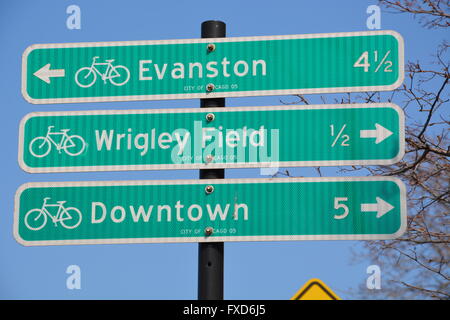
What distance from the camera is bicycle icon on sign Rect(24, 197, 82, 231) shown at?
→ 19.7 ft

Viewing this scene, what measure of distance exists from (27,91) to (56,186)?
0.89 m

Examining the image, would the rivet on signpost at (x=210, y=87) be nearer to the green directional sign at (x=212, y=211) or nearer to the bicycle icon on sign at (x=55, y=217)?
the green directional sign at (x=212, y=211)

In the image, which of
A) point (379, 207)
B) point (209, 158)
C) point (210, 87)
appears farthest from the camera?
point (210, 87)

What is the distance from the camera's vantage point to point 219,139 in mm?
5961

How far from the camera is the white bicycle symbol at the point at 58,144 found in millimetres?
6137

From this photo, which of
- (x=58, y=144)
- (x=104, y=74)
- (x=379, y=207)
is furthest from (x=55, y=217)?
(x=379, y=207)

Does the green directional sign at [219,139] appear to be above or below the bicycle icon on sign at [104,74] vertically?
below

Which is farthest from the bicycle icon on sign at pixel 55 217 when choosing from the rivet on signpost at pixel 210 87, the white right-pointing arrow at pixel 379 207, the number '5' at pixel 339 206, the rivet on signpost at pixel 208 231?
the white right-pointing arrow at pixel 379 207

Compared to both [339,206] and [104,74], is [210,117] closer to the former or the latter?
[104,74]

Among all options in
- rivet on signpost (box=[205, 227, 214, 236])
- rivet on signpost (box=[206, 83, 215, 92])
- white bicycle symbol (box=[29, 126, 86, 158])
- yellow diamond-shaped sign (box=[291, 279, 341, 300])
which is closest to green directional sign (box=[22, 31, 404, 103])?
rivet on signpost (box=[206, 83, 215, 92])

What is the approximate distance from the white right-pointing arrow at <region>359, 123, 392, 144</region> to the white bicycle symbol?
2.22m

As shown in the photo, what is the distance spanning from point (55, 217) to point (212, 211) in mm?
1269

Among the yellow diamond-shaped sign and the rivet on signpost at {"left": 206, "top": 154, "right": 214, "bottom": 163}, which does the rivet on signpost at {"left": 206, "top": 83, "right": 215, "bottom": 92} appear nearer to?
the rivet on signpost at {"left": 206, "top": 154, "right": 214, "bottom": 163}

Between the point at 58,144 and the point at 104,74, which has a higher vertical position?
the point at 104,74
